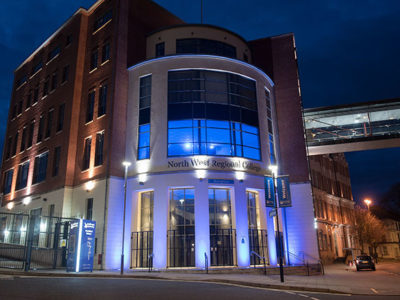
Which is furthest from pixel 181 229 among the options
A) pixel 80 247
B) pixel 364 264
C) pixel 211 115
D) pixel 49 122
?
pixel 49 122

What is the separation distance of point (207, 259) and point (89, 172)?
1169 centimetres

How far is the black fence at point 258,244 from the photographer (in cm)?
2505

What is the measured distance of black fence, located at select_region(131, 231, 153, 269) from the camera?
24.3 metres

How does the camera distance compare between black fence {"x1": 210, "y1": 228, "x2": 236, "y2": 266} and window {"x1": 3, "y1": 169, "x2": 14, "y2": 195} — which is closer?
black fence {"x1": 210, "y1": 228, "x2": 236, "y2": 266}

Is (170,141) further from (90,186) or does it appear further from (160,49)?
(160,49)

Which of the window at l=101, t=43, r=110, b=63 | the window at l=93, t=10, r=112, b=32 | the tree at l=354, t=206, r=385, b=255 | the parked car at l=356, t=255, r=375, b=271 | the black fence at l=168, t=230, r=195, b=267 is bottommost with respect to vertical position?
the parked car at l=356, t=255, r=375, b=271

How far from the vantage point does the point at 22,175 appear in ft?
A: 123

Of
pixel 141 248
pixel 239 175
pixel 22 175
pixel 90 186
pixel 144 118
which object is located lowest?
pixel 141 248

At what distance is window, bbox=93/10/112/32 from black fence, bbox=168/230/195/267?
1956 cm

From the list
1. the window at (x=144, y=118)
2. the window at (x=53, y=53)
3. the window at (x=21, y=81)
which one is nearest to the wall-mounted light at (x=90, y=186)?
the window at (x=144, y=118)

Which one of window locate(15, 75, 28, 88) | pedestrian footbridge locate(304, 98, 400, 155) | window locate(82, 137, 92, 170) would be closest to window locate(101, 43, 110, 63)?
window locate(82, 137, 92, 170)

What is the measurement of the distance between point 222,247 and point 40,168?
2017cm

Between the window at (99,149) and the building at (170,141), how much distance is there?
0.28 feet

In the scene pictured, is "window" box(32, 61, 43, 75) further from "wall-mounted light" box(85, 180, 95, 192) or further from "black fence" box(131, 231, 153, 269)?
"black fence" box(131, 231, 153, 269)
